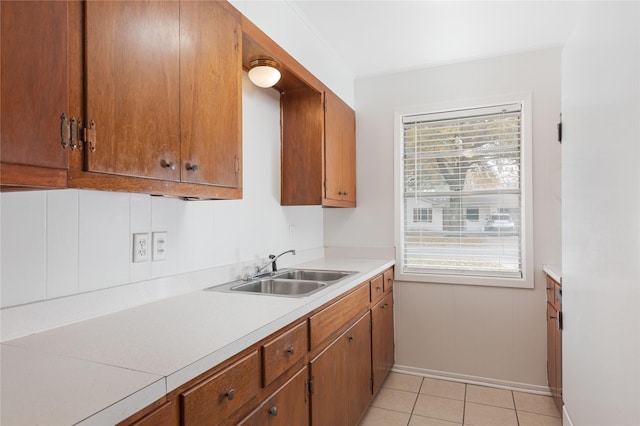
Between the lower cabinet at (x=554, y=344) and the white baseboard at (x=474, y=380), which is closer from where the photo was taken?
the lower cabinet at (x=554, y=344)

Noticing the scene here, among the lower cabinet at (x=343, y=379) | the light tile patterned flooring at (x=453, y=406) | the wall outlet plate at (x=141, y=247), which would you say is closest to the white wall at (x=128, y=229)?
the wall outlet plate at (x=141, y=247)

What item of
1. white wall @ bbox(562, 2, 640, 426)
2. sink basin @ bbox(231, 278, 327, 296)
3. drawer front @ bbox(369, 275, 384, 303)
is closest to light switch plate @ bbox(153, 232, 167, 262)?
sink basin @ bbox(231, 278, 327, 296)

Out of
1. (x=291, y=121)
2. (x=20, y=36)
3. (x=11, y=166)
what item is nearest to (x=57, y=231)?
(x=11, y=166)

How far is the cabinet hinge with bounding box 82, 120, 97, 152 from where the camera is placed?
912mm

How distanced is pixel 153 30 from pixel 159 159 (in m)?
0.40

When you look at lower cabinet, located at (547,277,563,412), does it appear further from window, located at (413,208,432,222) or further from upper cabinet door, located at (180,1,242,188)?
upper cabinet door, located at (180,1,242,188)

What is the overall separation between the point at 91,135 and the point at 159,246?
2.26ft

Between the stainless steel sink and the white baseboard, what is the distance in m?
1.29

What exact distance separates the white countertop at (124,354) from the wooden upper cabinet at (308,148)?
1072mm

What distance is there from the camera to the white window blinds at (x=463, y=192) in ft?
9.14

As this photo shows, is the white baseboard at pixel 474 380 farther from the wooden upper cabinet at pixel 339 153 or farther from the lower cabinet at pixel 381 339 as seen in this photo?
the wooden upper cabinet at pixel 339 153

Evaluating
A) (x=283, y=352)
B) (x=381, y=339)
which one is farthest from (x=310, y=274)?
(x=283, y=352)

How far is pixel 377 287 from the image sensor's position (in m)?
2.55

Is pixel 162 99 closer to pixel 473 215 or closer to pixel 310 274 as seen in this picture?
pixel 310 274
